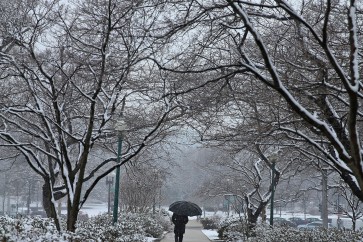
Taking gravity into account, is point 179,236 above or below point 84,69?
below

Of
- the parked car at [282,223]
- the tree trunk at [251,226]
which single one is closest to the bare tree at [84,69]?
the tree trunk at [251,226]

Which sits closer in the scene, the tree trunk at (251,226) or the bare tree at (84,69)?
the bare tree at (84,69)

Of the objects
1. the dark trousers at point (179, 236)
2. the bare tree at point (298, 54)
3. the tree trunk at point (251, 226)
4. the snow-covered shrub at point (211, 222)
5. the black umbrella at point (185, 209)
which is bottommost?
the snow-covered shrub at point (211, 222)

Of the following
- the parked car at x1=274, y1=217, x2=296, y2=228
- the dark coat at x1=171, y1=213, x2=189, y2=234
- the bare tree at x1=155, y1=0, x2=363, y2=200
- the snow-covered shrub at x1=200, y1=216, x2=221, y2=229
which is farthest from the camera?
the snow-covered shrub at x1=200, y1=216, x2=221, y2=229

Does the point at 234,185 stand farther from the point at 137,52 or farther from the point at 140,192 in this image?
the point at 137,52

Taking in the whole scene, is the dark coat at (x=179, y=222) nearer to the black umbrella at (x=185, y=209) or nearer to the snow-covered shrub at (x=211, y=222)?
the black umbrella at (x=185, y=209)

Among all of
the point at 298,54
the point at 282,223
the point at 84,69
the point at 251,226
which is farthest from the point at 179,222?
the point at 298,54

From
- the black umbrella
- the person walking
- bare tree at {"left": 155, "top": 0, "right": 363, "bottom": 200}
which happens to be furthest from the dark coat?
bare tree at {"left": 155, "top": 0, "right": 363, "bottom": 200}

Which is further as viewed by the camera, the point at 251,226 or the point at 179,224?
the point at 251,226

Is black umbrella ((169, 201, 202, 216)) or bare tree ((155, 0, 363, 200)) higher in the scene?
bare tree ((155, 0, 363, 200))

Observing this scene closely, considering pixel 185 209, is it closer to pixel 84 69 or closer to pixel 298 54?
pixel 84 69

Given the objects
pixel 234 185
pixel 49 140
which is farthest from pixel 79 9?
pixel 234 185

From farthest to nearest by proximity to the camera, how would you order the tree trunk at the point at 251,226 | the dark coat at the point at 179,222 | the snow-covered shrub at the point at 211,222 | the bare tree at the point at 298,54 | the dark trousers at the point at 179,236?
the snow-covered shrub at the point at 211,222, the tree trunk at the point at 251,226, the dark coat at the point at 179,222, the dark trousers at the point at 179,236, the bare tree at the point at 298,54

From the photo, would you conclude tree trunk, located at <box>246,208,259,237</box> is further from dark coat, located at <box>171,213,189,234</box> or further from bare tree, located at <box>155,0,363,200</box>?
bare tree, located at <box>155,0,363,200</box>
